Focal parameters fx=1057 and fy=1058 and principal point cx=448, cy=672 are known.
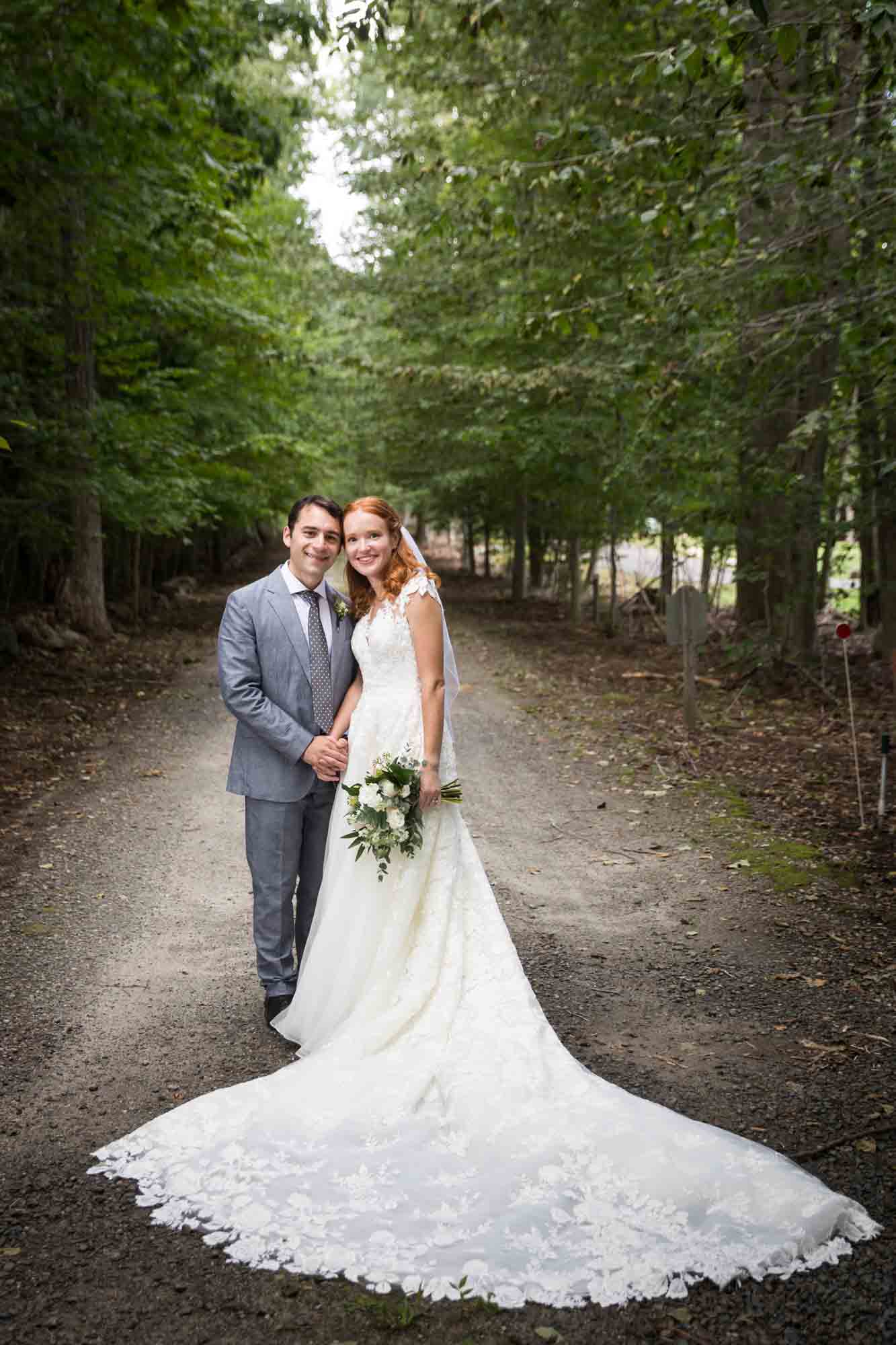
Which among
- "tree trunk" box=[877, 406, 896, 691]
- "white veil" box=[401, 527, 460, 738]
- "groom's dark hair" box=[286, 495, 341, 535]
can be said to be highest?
"tree trunk" box=[877, 406, 896, 691]

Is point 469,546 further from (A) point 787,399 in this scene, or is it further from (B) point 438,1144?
(B) point 438,1144

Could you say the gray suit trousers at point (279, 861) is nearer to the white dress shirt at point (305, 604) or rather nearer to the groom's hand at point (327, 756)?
the groom's hand at point (327, 756)

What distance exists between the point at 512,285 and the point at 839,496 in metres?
6.76

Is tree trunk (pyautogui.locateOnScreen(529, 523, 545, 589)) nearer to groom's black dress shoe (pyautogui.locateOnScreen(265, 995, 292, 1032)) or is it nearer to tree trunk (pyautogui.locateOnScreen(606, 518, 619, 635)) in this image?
tree trunk (pyautogui.locateOnScreen(606, 518, 619, 635))

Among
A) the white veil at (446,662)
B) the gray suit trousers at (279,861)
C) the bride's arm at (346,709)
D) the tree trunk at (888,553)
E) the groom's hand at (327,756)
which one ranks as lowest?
the gray suit trousers at (279,861)

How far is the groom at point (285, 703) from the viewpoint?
14.8 feet

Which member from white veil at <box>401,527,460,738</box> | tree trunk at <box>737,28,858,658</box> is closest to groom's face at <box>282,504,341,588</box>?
white veil at <box>401,527,460,738</box>

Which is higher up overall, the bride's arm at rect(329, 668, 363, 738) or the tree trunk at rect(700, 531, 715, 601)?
the tree trunk at rect(700, 531, 715, 601)

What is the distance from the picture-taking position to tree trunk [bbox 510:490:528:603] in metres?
23.7

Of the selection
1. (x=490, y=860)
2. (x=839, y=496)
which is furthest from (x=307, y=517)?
(x=839, y=496)

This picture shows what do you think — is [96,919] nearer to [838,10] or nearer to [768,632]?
[838,10]

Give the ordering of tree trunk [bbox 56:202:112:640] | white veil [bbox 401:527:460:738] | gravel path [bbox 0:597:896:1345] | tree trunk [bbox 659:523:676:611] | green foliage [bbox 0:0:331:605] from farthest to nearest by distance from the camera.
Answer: tree trunk [bbox 659:523:676:611], tree trunk [bbox 56:202:112:640], green foliage [bbox 0:0:331:605], white veil [bbox 401:527:460:738], gravel path [bbox 0:597:896:1345]

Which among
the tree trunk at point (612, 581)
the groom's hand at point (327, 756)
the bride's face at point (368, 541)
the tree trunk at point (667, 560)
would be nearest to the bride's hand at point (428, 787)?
the groom's hand at point (327, 756)

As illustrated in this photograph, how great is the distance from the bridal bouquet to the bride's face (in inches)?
31.2
